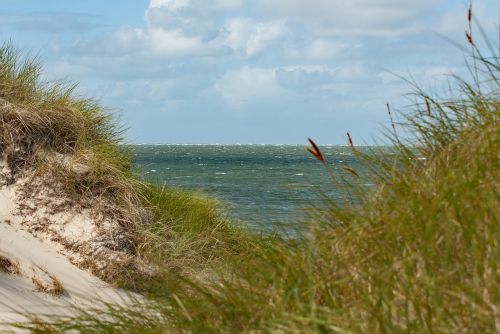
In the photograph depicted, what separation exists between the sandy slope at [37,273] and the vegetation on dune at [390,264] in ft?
10.9

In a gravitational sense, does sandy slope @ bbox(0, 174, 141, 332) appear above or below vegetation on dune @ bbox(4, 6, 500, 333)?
below

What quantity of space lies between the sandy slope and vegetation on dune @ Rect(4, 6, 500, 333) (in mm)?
3335

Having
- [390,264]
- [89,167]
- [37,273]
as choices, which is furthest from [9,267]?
[390,264]

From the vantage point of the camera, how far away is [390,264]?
3.11m

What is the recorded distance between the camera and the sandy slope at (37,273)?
6.84 metres

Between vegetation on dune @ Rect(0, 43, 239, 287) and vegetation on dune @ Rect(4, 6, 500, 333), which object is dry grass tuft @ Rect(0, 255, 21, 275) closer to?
vegetation on dune @ Rect(0, 43, 239, 287)

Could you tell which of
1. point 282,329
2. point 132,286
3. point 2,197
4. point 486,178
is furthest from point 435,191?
point 2,197

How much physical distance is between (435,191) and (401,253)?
0.40 meters

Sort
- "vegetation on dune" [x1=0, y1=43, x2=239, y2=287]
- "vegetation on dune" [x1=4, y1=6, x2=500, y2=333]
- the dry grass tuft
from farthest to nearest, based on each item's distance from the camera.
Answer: "vegetation on dune" [x1=0, y1=43, x2=239, y2=287]
the dry grass tuft
"vegetation on dune" [x1=4, y1=6, x2=500, y2=333]

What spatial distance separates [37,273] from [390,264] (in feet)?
17.1

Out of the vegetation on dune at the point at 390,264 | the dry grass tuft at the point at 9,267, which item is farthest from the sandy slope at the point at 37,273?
the vegetation on dune at the point at 390,264

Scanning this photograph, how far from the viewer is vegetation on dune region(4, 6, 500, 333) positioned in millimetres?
2820

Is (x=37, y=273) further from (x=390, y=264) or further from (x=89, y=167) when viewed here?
(x=390, y=264)

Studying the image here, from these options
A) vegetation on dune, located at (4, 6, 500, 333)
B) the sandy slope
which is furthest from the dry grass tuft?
vegetation on dune, located at (4, 6, 500, 333)
